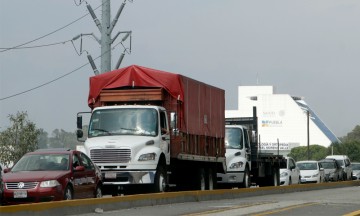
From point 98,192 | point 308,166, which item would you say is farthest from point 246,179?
point 308,166

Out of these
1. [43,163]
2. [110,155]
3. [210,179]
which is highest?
[110,155]

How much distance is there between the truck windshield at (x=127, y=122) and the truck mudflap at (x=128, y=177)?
115 centimetres

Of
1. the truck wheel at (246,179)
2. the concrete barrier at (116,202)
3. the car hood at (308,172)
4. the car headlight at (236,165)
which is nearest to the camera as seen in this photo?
the concrete barrier at (116,202)

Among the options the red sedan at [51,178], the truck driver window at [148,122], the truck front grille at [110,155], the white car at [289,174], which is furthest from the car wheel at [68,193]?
the white car at [289,174]

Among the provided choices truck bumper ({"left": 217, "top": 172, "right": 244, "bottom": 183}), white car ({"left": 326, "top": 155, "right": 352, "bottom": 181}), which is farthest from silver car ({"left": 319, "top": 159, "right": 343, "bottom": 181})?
truck bumper ({"left": 217, "top": 172, "right": 244, "bottom": 183})

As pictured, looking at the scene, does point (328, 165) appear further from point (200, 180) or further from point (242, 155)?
point (200, 180)

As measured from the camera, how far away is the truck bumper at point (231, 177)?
34.8 m

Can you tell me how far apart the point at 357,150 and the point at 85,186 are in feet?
482

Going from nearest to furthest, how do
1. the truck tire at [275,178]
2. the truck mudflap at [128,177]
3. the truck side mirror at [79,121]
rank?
the truck mudflap at [128,177], the truck side mirror at [79,121], the truck tire at [275,178]

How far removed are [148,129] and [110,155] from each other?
1.33m

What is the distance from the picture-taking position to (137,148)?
85.1ft

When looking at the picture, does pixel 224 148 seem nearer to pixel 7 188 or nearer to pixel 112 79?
pixel 112 79

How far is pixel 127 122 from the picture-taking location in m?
26.4

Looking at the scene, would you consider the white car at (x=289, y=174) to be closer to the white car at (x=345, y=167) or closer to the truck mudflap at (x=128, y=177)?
the white car at (x=345, y=167)
